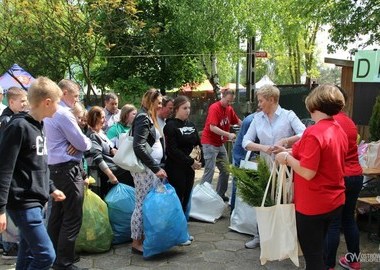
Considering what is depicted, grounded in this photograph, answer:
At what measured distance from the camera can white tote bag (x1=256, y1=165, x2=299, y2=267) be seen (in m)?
2.98

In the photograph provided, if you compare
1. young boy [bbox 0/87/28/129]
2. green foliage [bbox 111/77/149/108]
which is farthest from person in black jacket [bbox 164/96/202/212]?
green foliage [bbox 111/77/149/108]

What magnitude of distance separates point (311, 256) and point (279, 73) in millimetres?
32921

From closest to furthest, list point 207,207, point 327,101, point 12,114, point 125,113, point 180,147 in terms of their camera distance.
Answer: point 327,101
point 12,114
point 180,147
point 207,207
point 125,113

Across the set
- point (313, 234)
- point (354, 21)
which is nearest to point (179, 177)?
point (313, 234)

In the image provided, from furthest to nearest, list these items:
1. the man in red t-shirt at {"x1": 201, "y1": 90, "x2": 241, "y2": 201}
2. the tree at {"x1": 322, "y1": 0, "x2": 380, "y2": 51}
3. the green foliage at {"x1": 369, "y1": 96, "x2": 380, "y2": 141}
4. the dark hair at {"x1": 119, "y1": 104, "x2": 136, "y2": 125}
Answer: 1. the tree at {"x1": 322, "y1": 0, "x2": 380, "y2": 51}
2. the man in red t-shirt at {"x1": 201, "y1": 90, "x2": 241, "y2": 201}
3. the green foliage at {"x1": 369, "y1": 96, "x2": 380, "y2": 141}
4. the dark hair at {"x1": 119, "y1": 104, "x2": 136, "y2": 125}

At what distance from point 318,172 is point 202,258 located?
6.15 ft

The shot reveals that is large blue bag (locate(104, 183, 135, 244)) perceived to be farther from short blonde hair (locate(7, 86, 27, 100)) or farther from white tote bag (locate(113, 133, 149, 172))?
short blonde hair (locate(7, 86, 27, 100))

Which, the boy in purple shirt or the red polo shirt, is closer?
the boy in purple shirt

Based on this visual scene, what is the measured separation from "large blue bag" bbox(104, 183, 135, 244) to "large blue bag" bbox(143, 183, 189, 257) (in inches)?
22.3

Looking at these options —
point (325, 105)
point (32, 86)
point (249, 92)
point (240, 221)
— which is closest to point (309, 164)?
point (325, 105)

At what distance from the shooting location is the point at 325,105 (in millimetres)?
2727

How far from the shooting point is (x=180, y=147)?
4.41 m

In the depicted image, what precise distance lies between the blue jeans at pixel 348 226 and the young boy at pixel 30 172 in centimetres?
220

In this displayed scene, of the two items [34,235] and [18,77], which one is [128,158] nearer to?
[34,235]
